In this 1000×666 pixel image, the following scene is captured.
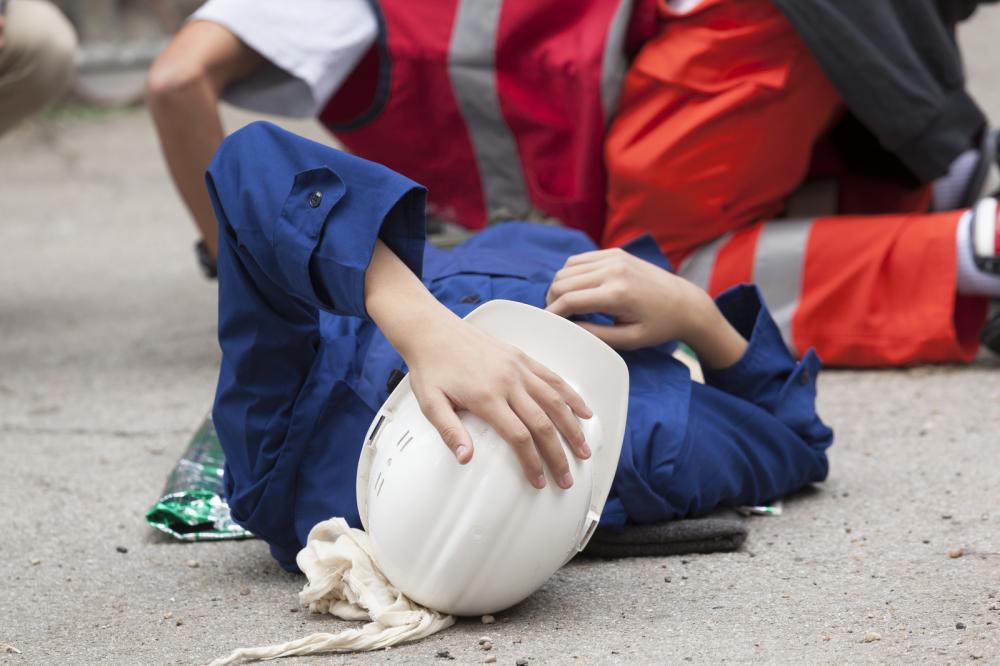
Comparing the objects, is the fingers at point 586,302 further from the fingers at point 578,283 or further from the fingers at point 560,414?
the fingers at point 560,414

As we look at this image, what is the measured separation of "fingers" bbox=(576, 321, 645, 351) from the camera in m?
1.46

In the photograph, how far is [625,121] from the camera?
7.45 feet

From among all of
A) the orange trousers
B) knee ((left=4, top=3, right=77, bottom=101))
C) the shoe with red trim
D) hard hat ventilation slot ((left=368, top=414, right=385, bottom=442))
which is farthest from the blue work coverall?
knee ((left=4, top=3, right=77, bottom=101))

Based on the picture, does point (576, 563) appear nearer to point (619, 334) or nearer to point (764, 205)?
point (619, 334)

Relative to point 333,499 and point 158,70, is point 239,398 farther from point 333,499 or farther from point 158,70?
point 158,70

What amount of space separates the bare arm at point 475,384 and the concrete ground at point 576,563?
0.19 m

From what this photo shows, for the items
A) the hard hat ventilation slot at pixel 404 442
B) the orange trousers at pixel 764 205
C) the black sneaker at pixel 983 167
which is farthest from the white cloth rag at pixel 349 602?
the black sneaker at pixel 983 167

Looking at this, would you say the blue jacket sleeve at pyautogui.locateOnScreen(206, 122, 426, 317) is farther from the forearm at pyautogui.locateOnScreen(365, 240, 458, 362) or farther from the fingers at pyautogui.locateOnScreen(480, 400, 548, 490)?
the fingers at pyautogui.locateOnScreen(480, 400, 548, 490)

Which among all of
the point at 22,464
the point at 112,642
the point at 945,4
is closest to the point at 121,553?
the point at 112,642

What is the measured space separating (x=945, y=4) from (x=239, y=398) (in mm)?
1488

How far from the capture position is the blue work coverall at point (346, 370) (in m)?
1.20

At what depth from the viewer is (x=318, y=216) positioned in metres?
1.19

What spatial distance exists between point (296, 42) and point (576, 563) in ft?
4.03

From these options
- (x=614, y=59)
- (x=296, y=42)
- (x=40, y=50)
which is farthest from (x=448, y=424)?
(x=40, y=50)
